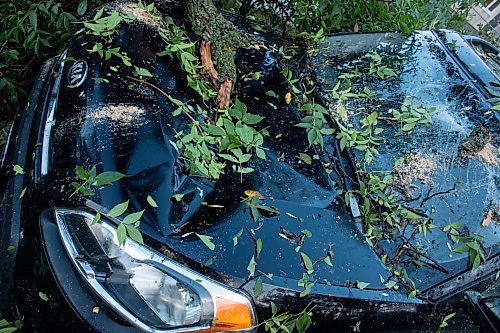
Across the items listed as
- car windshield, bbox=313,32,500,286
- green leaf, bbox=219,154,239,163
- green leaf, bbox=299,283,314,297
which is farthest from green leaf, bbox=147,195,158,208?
car windshield, bbox=313,32,500,286

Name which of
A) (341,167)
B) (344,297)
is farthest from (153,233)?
(341,167)

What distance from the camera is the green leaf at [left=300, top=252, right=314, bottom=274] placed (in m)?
2.00

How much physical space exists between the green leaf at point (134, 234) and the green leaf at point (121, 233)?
0.5 inches

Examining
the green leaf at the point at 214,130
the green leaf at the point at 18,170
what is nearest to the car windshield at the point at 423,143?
the green leaf at the point at 214,130

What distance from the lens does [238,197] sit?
84.3 inches

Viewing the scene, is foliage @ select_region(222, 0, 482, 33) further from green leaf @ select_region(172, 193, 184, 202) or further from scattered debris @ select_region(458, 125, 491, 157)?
green leaf @ select_region(172, 193, 184, 202)

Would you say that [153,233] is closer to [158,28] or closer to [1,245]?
[1,245]

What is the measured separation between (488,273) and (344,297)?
666 mm

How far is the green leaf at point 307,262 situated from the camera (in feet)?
6.55

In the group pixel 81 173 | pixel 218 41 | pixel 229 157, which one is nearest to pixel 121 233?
pixel 81 173

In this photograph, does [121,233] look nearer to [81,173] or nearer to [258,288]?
[81,173]

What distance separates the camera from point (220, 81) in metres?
2.73

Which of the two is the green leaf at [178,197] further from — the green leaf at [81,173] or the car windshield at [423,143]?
the car windshield at [423,143]

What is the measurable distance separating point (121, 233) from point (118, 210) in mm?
96
